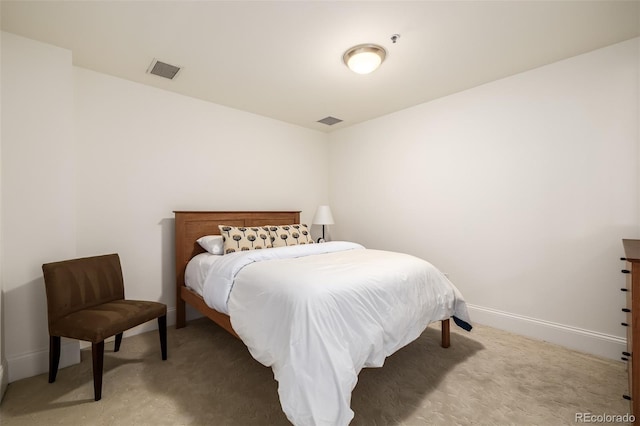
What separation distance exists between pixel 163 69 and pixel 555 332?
432 centimetres

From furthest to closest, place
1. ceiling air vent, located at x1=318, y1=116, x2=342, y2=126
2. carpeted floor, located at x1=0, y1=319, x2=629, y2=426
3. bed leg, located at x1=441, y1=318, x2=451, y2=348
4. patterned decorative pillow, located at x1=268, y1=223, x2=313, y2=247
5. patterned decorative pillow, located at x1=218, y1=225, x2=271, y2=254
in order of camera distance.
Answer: ceiling air vent, located at x1=318, y1=116, x2=342, y2=126
patterned decorative pillow, located at x1=268, y1=223, x2=313, y2=247
patterned decorative pillow, located at x1=218, y1=225, x2=271, y2=254
bed leg, located at x1=441, y1=318, x2=451, y2=348
carpeted floor, located at x1=0, y1=319, x2=629, y2=426

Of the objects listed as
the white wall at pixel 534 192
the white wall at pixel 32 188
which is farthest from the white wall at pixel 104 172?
the white wall at pixel 534 192

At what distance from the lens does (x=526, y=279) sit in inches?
105

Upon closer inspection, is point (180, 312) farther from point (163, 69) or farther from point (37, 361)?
point (163, 69)

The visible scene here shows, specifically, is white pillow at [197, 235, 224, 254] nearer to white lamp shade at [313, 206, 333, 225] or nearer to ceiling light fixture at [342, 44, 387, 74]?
white lamp shade at [313, 206, 333, 225]

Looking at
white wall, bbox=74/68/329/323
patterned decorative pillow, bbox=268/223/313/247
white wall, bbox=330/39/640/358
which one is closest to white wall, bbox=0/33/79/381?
white wall, bbox=74/68/329/323

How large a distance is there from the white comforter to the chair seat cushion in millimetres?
480

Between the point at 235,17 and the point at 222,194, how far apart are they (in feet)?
6.57

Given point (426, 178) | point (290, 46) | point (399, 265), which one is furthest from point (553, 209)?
point (290, 46)

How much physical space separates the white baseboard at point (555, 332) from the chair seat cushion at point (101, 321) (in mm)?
3158

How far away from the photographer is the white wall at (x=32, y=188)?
6.48ft

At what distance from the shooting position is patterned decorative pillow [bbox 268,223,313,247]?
3.11 metres

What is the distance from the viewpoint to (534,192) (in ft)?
8.55

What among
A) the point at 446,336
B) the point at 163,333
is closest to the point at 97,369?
the point at 163,333
